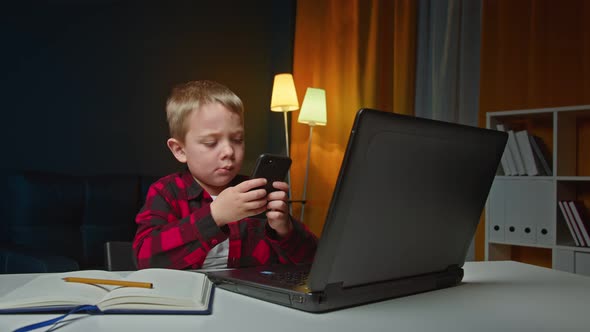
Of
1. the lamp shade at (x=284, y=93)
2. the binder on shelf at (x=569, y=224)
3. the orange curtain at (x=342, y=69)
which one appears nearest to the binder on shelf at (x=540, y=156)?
the binder on shelf at (x=569, y=224)

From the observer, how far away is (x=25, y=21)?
2861 millimetres

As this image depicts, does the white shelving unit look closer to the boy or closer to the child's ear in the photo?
the boy

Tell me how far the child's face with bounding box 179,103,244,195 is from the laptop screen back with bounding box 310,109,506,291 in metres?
0.59

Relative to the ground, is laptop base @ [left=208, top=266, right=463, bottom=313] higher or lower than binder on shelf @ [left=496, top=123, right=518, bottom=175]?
lower

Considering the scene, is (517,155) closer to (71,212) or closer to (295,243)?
(295,243)

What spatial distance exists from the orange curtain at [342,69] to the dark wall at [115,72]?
0.23 m

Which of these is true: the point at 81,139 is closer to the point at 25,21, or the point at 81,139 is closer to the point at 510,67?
the point at 25,21

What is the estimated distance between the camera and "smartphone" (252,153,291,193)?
860 mm

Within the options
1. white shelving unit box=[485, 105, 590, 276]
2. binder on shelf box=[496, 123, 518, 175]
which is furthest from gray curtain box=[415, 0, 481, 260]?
binder on shelf box=[496, 123, 518, 175]

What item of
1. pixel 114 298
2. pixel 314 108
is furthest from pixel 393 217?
pixel 314 108

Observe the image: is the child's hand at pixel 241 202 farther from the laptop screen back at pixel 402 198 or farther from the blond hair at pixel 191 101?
the blond hair at pixel 191 101

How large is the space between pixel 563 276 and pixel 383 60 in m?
2.66

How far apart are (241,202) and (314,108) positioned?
8.67 feet

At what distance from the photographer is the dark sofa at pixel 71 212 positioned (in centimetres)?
246
